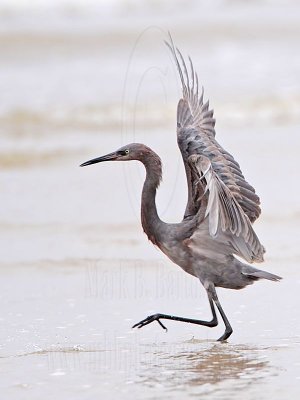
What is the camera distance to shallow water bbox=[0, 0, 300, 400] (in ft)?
18.8

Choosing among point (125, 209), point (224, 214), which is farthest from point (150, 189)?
point (125, 209)

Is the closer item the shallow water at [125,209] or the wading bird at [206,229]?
the shallow water at [125,209]

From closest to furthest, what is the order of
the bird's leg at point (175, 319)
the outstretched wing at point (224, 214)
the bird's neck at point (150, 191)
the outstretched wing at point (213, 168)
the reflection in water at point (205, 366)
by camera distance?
the reflection in water at point (205, 366), the outstretched wing at point (224, 214), the bird's leg at point (175, 319), the outstretched wing at point (213, 168), the bird's neck at point (150, 191)

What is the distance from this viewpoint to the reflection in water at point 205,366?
17.7 feet

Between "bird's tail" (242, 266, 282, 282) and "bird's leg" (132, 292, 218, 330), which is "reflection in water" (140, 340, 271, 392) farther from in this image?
"bird's tail" (242, 266, 282, 282)

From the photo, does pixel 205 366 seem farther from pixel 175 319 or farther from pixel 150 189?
pixel 150 189

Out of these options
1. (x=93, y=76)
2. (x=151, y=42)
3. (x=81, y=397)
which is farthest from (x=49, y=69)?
(x=81, y=397)

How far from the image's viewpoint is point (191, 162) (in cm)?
624

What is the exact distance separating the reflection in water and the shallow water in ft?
0.05

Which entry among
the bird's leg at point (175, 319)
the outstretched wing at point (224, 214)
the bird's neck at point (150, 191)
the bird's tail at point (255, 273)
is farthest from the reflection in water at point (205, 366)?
the bird's neck at point (150, 191)

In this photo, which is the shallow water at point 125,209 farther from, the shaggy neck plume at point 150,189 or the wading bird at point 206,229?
the shaggy neck plume at point 150,189

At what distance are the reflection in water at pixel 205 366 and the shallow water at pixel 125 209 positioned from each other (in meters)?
0.02

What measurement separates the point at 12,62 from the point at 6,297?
11953 millimetres

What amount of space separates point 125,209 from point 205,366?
4.69 meters
